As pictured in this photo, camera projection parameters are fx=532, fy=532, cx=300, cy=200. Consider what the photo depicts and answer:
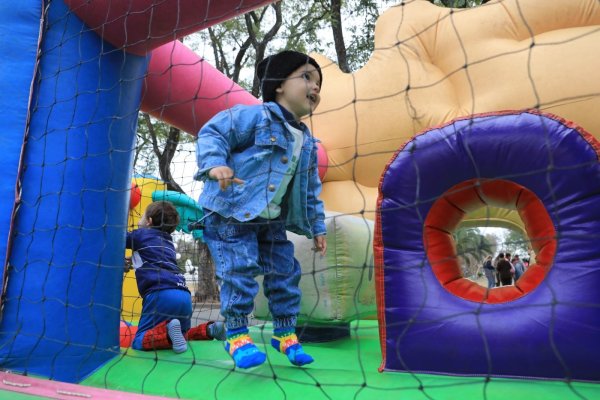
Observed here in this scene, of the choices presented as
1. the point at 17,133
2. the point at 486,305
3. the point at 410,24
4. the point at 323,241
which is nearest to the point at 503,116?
the point at 486,305

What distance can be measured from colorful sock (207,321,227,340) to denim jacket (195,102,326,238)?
23.1 inches

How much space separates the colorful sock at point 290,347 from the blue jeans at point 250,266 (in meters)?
0.02

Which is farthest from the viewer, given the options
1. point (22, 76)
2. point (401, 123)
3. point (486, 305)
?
point (401, 123)

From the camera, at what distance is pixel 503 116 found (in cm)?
127

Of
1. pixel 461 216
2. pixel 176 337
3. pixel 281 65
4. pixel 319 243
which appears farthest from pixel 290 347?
pixel 281 65

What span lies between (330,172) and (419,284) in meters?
1.46

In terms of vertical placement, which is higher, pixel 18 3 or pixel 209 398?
pixel 18 3

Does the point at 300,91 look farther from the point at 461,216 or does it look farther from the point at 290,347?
the point at 290,347

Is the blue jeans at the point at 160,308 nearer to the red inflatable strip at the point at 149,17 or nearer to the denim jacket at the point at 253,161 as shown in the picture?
the denim jacket at the point at 253,161

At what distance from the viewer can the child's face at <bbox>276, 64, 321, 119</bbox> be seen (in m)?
1.44

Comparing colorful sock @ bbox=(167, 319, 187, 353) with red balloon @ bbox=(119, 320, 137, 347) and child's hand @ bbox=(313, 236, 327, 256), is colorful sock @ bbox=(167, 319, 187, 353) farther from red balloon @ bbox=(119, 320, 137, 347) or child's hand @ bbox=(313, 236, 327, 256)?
child's hand @ bbox=(313, 236, 327, 256)

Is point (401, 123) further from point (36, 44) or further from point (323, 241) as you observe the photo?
point (36, 44)

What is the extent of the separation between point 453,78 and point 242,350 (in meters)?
1.80

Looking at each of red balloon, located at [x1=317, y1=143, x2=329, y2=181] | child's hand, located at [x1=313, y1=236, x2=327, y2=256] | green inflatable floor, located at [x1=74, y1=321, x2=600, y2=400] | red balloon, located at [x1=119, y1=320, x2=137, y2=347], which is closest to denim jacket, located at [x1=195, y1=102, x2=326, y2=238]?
child's hand, located at [x1=313, y1=236, x2=327, y2=256]
